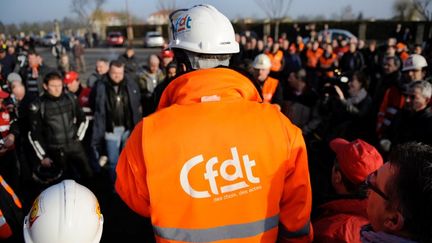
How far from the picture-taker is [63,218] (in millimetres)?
1610

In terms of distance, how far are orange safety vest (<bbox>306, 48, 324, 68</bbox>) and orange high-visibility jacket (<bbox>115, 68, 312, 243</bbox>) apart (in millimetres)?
9822

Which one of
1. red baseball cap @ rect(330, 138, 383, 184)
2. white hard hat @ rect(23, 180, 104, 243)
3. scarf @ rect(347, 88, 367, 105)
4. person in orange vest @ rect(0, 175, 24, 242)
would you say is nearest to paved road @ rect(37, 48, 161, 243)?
person in orange vest @ rect(0, 175, 24, 242)

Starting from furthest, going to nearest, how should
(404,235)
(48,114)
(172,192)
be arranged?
(48,114)
(172,192)
(404,235)

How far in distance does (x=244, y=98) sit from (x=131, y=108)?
126 inches

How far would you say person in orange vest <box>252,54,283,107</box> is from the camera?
4.70 meters

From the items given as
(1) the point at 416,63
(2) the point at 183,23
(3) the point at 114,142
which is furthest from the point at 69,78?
(1) the point at 416,63

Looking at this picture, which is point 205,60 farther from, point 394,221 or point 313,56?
point 313,56

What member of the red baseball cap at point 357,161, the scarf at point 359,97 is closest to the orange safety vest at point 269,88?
the scarf at point 359,97

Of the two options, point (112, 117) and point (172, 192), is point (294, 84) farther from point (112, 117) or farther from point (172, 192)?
point (172, 192)

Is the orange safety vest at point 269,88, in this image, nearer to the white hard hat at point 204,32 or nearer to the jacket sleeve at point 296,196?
the white hard hat at point 204,32

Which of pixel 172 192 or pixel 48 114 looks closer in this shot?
pixel 172 192

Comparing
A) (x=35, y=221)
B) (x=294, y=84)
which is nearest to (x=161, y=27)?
(x=294, y=84)

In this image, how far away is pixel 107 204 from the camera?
170 inches

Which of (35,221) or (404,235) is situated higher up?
(404,235)
